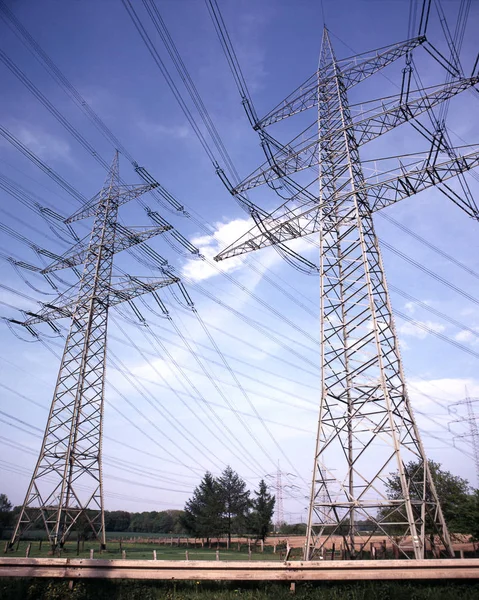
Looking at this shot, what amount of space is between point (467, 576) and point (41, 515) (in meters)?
20.3

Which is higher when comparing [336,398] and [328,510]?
[336,398]

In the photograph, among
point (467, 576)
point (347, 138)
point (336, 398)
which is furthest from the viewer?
point (347, 138)

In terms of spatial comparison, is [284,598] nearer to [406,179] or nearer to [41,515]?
[406,179]

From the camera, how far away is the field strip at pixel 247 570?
680cm

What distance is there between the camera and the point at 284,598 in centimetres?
691

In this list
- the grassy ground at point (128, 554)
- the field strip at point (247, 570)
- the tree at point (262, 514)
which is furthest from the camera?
the tree at point (262, 514)

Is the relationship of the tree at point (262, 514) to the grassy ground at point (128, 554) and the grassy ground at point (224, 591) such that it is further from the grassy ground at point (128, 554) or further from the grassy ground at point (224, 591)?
the grassy ground at point (224, 591)

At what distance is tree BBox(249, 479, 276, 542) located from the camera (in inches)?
1861

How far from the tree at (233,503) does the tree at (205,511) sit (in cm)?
79

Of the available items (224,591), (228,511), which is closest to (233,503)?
(228,511)

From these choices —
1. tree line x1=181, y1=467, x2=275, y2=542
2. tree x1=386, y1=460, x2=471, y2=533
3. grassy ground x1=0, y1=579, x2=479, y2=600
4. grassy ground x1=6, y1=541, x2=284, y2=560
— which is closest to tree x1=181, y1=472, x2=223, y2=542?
tree line x1=181, y1=467, x2=275, y2=542

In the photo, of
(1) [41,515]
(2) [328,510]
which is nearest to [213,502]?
(1) [41,515]

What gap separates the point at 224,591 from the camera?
24.3 feet

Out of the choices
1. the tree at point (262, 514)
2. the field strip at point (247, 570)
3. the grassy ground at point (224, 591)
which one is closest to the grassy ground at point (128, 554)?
the tree at point (262, 514)
